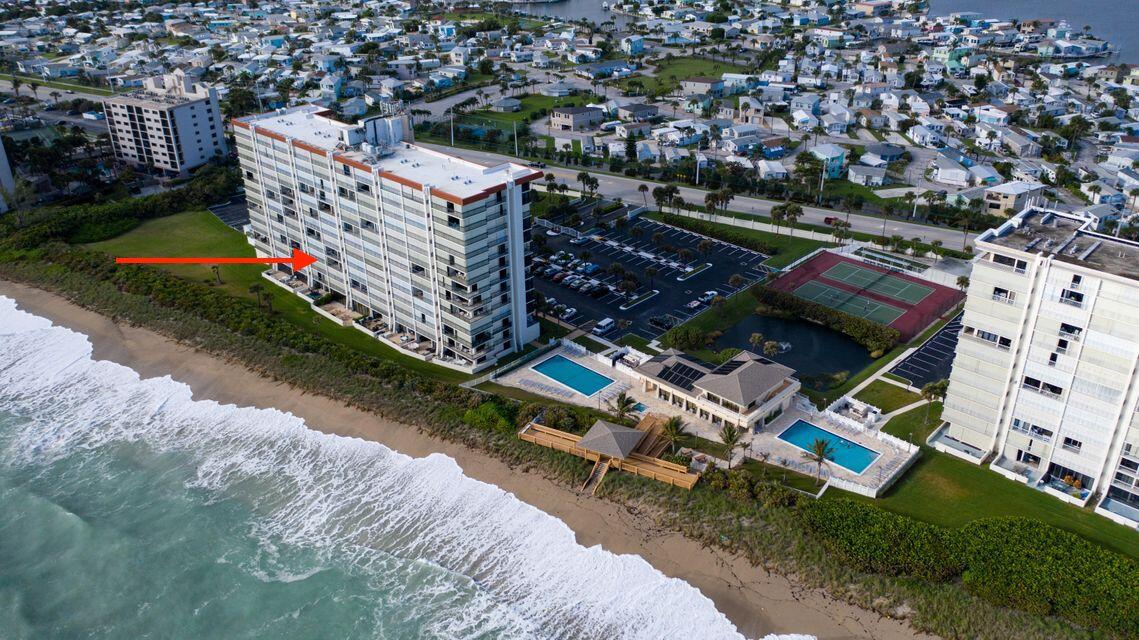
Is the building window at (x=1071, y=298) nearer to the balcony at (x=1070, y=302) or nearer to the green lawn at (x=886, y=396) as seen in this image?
the balcony at (x=1070, y=302)

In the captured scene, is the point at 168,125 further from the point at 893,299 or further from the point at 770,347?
the point at 893,299

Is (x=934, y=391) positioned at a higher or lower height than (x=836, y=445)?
higher

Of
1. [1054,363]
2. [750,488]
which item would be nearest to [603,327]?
[750,488]

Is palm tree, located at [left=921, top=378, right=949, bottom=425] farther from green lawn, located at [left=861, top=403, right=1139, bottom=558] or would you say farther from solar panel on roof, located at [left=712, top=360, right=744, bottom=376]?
solar panel on roof, located at [left=712, top=360, right=744, bottom=376]

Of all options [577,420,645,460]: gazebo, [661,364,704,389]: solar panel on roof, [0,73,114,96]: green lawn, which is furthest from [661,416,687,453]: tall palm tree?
[0,73,114,96]: green lawn

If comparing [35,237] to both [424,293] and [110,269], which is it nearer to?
[110,269]

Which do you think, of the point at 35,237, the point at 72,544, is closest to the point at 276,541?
the point at 72,544

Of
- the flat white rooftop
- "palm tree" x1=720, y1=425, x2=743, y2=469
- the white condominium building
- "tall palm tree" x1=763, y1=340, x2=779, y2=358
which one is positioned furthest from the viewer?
the white condominium building
